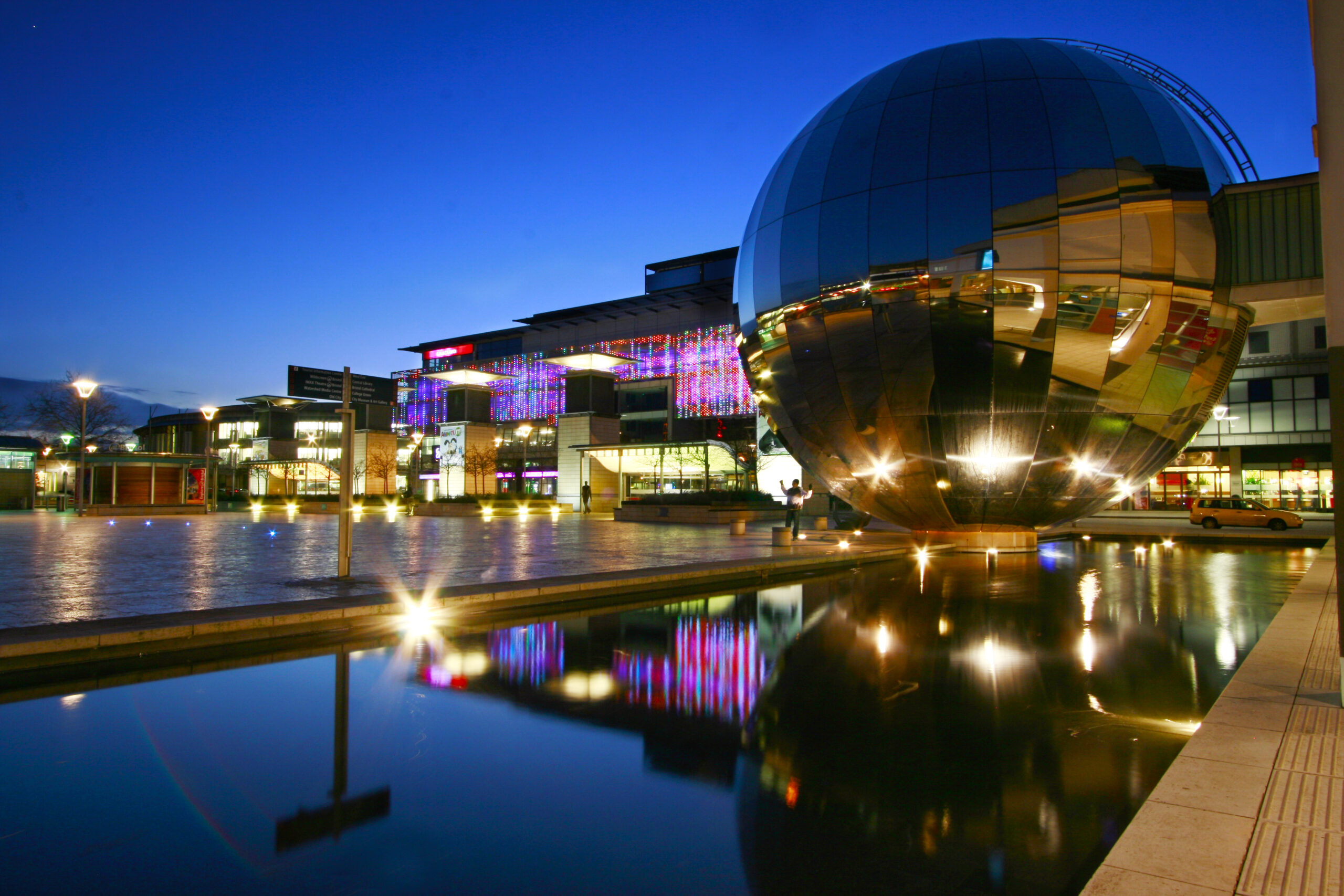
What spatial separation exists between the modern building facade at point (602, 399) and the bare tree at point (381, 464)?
4239 mm

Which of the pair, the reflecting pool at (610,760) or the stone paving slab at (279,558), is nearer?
the reflecting pool at (610,760)

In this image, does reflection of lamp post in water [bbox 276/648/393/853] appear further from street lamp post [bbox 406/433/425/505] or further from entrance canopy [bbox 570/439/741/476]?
street lamp post [bbox 406/433/425/505]

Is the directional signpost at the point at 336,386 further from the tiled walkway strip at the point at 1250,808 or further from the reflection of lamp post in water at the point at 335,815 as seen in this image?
the tiled walkway strip at the point at 1250,808

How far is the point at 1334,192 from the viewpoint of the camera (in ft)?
17.5

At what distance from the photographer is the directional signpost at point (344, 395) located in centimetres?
1246

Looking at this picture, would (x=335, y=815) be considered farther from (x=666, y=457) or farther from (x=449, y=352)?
(x=449, y=352)

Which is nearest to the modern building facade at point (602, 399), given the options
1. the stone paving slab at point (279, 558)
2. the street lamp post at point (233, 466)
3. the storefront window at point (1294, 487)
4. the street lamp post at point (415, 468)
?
the street lamp post at point (415, 468)

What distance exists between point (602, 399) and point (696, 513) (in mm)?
23209

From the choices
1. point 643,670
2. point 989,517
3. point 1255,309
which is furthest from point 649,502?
point 643,670

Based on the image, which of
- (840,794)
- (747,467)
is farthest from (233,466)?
(840,794)

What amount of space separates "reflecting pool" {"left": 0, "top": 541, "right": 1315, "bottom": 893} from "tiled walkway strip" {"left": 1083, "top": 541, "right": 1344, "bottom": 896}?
10.9 inches

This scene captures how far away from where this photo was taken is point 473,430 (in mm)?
62000

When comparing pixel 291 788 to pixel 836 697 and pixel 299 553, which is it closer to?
pixel 836 697

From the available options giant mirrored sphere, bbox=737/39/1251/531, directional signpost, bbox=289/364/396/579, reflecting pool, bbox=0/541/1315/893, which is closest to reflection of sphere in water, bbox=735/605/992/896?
reflecting pool, bbox=0/541/1315/893
